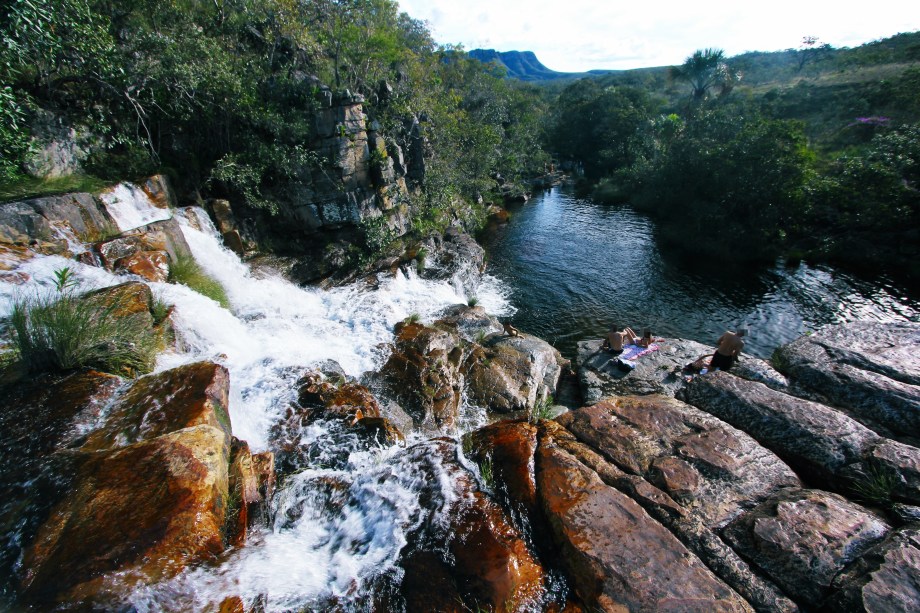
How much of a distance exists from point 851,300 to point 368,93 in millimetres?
23182

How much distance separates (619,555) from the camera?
3.68 meters

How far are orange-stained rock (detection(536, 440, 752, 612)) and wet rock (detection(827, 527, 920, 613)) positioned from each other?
823mm

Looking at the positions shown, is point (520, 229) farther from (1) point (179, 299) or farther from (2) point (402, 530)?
(2) point (402, 530)

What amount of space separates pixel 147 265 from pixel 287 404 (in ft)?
17.6

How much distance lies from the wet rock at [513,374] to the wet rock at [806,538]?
5375mm

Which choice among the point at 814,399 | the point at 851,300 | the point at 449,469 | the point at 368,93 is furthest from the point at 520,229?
the point at 449,469

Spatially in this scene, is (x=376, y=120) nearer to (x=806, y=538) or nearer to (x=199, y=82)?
(x=199, y=82)

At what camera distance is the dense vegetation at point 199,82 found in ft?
29.4

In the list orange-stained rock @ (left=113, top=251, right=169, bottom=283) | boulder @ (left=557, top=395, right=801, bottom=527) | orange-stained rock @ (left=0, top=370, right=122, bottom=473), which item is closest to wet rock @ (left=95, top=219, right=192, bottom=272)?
orange-stained rock @ (left=113, top=251, right=169, bottom=283)

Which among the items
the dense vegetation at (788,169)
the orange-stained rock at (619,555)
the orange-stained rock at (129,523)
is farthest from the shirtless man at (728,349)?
Answer: the dense vegetation at (788,169)

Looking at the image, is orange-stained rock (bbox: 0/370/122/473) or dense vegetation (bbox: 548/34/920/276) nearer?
orange-stained rock (bbox: 0/370/122/473)

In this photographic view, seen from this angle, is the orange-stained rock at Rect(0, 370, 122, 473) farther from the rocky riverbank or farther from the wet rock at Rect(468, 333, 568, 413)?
the wet rock at Rect(468, 333, 568, 413)

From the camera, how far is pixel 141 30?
10797mm

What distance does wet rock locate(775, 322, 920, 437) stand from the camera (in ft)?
18.2
